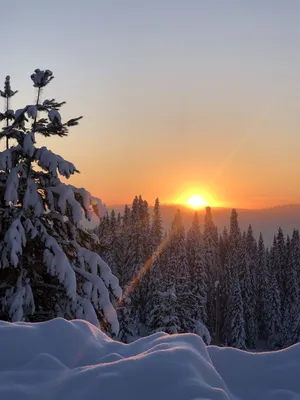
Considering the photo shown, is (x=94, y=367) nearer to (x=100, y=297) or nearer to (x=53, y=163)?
(x=100, y=297)

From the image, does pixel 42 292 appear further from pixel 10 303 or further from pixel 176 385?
pixel 176 385

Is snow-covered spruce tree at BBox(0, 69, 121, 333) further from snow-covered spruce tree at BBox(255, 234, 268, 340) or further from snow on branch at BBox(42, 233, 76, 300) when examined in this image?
snow-covered spruce tree at BBox(255, 234, 268, 340)

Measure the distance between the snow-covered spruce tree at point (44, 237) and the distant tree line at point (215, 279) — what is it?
30632mm

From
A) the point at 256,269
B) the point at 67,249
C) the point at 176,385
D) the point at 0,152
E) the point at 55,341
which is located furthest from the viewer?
the point at 256,269

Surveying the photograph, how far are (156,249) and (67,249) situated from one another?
49363 mm

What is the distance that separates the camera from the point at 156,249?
190 feet

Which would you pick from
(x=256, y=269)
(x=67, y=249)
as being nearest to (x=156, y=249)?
(x=256, y=269)

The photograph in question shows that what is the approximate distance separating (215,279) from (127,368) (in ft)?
236

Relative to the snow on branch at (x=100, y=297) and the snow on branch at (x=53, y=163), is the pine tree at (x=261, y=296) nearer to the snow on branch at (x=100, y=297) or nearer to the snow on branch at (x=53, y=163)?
the snow on branch at (x=100, y=297)

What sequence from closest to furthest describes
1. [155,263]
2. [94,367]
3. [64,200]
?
[94,367] → [64,200] → [155,263]

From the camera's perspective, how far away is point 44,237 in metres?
8.24

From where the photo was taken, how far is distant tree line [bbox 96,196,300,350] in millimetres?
49438

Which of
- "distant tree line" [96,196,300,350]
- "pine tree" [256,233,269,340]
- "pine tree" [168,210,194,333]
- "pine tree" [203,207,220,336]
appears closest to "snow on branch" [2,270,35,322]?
"pine tree" [168,210,194,333]

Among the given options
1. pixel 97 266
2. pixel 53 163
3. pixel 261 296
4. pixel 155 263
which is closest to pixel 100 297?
pixel 97 266
